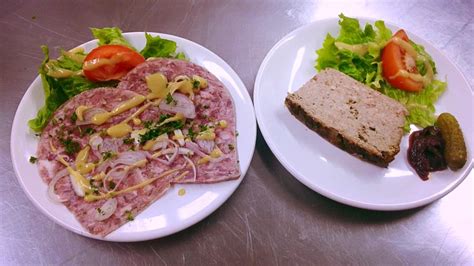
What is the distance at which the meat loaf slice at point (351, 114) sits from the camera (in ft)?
8.00

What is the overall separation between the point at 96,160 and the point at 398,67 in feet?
7.24

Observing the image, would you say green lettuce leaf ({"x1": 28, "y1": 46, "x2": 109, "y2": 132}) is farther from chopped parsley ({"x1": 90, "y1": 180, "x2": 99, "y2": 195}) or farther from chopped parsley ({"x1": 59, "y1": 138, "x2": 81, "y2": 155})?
chopped parsley ({"x1": 90, "y1": 180, "x2": 99, "y2": 195})

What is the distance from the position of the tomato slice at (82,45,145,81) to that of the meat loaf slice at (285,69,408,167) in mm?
1098

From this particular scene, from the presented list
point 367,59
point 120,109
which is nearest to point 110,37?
point 120,109

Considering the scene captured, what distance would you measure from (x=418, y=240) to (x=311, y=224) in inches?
26.9

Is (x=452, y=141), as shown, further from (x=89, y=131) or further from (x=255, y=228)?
(x=89, y=131)

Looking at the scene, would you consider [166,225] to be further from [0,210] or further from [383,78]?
[383,78]

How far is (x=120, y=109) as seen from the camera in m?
2.31

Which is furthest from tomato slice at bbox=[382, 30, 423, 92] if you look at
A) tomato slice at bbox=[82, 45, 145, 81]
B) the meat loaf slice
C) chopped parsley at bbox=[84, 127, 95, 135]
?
chopped parsley at bbox=[84, 127, 95, 135]

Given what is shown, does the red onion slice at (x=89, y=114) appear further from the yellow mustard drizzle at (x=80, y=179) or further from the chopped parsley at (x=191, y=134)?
the chopped parsley at (x=191, y=134)

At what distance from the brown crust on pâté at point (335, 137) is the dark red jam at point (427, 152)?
15 centimetres

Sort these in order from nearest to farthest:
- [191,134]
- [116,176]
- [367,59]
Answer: [116,176], [191,134], [367,59]

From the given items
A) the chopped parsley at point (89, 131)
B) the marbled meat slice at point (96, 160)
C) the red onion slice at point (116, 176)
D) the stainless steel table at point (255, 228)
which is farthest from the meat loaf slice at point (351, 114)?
the chopped parsley at point (89, 131)

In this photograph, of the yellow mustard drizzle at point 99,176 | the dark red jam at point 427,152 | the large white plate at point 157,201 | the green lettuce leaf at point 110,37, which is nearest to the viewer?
the large white plate at point 157,201
